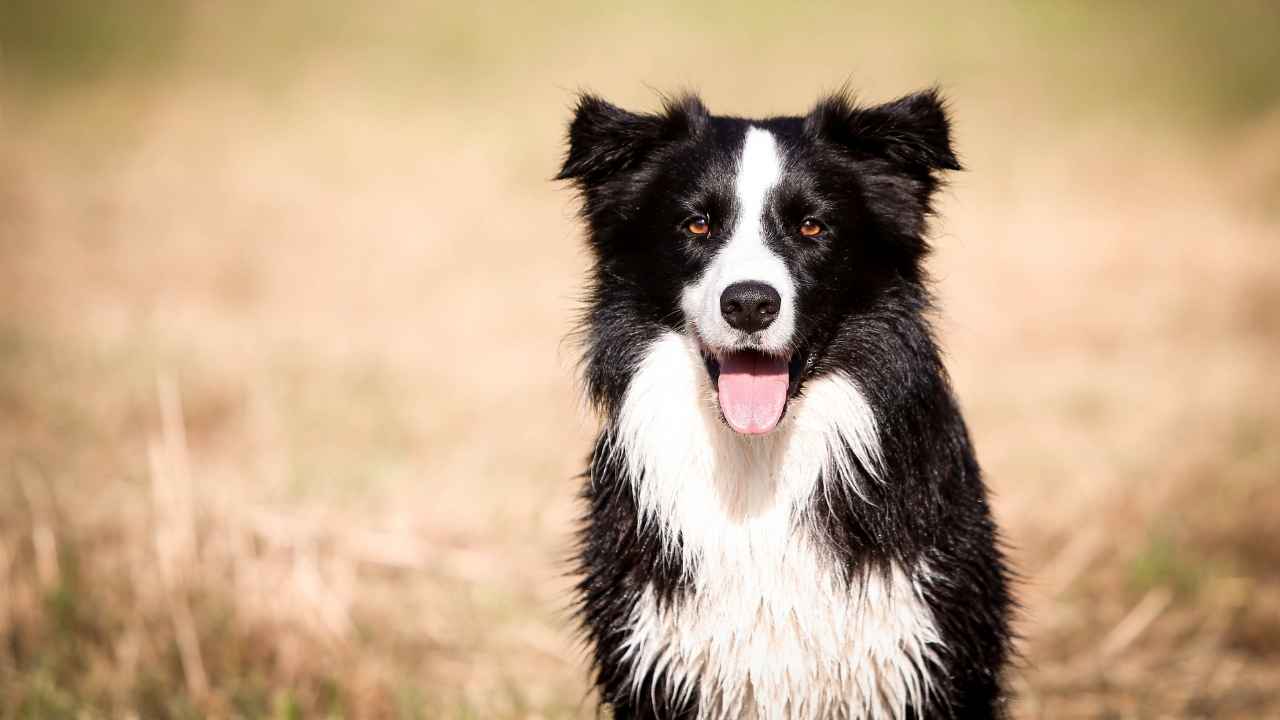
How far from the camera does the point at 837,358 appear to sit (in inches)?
130

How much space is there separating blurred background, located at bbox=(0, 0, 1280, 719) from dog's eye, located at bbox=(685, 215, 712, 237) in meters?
0.65

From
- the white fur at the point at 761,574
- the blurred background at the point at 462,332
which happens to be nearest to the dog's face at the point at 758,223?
the white fur at the point at 761,574

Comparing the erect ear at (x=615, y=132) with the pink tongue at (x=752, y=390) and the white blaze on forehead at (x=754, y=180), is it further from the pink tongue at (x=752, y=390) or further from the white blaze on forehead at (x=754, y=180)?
the pink tongue at (x=752, y=390)

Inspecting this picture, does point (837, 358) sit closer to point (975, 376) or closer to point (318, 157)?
point (975, 376)

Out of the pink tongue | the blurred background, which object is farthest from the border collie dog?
the blurred background

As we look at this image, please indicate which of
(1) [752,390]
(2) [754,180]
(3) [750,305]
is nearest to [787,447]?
(1) [752,390]

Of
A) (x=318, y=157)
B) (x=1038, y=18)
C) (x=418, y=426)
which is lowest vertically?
(x=418, y=426)

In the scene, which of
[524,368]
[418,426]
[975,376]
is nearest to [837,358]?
[418,426]

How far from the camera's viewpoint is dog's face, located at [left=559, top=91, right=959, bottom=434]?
10.4ft

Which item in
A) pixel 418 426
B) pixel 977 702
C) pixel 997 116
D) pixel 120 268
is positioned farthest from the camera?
pixel 997 116

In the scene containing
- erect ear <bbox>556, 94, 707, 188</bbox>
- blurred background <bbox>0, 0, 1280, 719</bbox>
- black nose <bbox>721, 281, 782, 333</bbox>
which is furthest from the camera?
blurred background <bbox>0, 0, 1280, 719</bbox>

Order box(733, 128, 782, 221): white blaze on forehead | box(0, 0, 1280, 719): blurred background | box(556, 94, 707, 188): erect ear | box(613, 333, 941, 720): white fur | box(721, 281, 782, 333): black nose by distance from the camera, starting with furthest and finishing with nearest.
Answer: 1. box(0, 0, 1280, 719): blurred background
2. box(556, 94, 707, 188): erect ear
3. box(733, 128, 782, 221): white blaze on forehead
4. box(613, 333, 941, 720): white fur
5. box(721, 281, 782, 333): black nose

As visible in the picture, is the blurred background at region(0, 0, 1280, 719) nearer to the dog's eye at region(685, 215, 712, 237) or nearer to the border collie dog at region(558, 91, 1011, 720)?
the border collie dog at region(558, 91, 1011, 720)

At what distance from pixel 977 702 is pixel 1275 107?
12.7m
